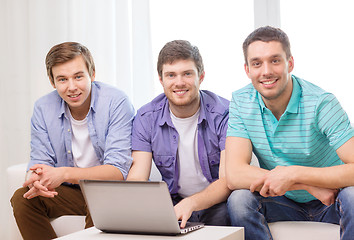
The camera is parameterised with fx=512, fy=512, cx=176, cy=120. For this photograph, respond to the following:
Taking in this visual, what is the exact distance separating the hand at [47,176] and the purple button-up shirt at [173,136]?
0.39m

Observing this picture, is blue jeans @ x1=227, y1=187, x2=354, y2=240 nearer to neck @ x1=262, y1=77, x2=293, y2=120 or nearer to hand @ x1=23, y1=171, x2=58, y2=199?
neck @ x1=262, y1=77, x2=293, y2=120

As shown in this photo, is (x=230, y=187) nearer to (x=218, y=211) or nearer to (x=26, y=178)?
(x=218, y=211)

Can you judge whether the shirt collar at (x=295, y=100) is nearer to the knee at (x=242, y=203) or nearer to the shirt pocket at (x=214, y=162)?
the knee at (x=242, y=203)

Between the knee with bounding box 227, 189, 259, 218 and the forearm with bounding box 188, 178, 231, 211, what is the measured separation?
13 cm

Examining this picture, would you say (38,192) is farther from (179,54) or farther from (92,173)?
(179,54)

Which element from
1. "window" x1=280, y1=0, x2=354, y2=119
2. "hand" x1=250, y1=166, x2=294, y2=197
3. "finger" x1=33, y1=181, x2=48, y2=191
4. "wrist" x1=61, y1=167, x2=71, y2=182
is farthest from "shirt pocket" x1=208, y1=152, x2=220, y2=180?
"window" x1=280, y1=0, x2=354, y2=119

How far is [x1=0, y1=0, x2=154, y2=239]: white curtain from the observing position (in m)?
3.57

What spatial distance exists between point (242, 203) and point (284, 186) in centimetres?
20

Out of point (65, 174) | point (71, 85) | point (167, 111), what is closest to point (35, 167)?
point (65, 174)

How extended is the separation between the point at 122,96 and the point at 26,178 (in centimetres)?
65

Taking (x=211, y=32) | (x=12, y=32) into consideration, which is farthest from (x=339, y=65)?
(x=12, y=32)

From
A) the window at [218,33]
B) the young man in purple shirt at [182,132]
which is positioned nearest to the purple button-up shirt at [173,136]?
the young man in purple shirt at [182,132]

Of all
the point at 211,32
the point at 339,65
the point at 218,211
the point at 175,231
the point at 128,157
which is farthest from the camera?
the point at 211,32

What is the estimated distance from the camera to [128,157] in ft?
8.35
